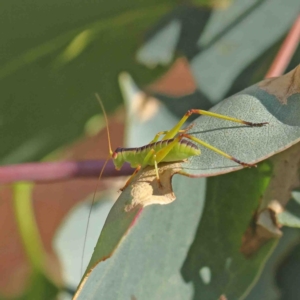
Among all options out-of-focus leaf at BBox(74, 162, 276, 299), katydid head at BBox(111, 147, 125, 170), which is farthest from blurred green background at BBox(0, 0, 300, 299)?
out-of-focus leaf at BBox(74, 162, 276, 299)

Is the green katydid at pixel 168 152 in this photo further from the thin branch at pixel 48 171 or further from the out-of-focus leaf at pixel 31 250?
the out-of-focus leaf at pixel 31 250

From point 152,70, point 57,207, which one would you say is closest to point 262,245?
point 152,70

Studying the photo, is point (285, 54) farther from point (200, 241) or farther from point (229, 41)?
point (200, 241)

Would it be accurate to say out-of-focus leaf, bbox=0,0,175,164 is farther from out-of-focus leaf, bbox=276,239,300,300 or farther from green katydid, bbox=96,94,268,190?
out-of-focus leaf, bbox=276,239,300,300

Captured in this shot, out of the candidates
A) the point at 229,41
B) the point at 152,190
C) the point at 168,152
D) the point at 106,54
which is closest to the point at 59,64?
the point at 106,54

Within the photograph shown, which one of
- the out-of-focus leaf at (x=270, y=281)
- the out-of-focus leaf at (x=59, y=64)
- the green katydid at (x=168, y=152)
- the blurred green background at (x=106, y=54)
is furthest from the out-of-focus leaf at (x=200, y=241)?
the out-of-focus leaf at (x=59, y=64)

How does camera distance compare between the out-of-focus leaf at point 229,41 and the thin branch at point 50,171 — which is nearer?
the thin branch at point 50,171

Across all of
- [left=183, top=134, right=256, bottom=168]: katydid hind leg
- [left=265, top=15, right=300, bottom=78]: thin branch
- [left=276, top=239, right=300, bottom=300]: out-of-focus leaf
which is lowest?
[left=276, top=239, right=300, bottom=300]: out-of-focus leaf
